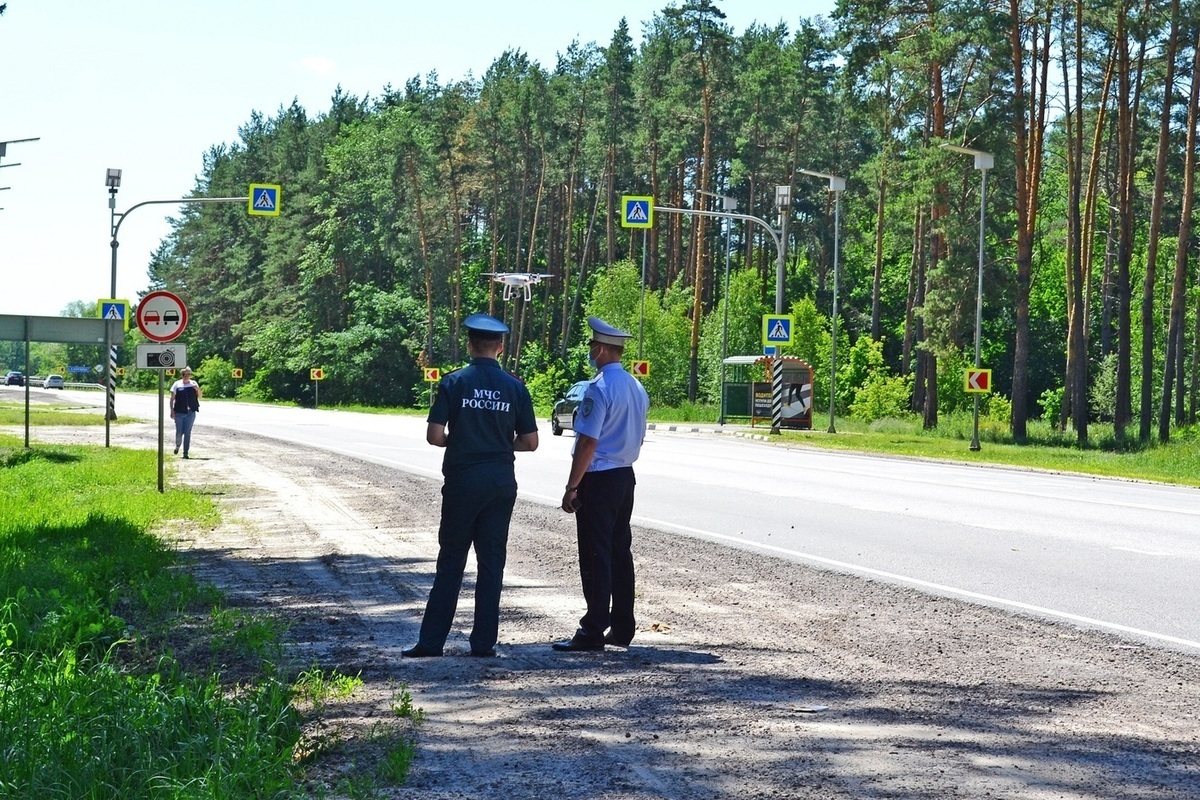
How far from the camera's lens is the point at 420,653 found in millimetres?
8133

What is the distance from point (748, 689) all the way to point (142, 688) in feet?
9.85

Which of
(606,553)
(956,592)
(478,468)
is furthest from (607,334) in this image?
(956,592)

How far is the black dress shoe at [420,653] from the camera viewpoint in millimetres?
8133

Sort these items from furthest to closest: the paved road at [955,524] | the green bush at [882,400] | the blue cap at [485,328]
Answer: the green bush at [882,400]
the paved road at [955,524]
the blue cap at [485,328]

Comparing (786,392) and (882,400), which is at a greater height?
(786,392)

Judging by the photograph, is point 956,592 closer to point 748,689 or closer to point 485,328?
point 748,689

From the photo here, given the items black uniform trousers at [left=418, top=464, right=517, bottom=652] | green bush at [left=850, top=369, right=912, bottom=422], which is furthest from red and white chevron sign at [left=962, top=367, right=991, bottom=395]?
black uniform trousers at [left=418, top=464, right=517, bottom=652]

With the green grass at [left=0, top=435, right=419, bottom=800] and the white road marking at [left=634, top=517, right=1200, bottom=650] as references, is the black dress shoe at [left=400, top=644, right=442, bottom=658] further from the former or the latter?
the white road marking at [left=634, top=517, right=1200, bottom=650]

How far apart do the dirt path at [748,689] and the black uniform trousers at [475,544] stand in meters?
0.20

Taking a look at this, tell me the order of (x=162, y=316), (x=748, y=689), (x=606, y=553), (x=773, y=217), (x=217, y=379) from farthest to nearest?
(x=217, y=379) → (x=773, y=217) → (x=162, y=316) → (x=606, y=553) → (x=748, y=689)

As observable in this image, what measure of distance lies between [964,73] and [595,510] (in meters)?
45.0

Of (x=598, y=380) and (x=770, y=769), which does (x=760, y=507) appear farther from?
(x=770, y=769)

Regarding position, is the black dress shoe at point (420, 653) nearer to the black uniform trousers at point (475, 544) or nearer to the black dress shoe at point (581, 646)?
the black uniform trousers at point (475, 544)

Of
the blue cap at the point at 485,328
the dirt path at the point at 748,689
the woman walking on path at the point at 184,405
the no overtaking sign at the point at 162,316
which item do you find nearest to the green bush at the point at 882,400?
the woman walking on path at the point at 184,405
